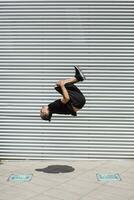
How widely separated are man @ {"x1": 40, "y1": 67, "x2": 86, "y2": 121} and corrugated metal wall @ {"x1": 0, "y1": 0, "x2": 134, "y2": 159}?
1638 mm

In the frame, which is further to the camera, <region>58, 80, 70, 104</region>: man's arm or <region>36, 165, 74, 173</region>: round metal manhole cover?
<region>36, 165, 74, 173</region>: round metal manhole cover

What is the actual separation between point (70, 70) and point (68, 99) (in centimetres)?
203

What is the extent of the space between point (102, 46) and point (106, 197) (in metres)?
4.02

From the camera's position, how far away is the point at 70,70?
1058 centimetres

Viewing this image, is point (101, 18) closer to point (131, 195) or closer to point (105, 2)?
point (105, 2)

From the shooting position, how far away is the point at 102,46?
34.4ft

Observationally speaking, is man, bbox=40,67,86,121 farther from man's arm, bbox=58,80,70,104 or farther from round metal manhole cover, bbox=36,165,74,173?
round metal manhole cover, bbox=36,165,74,173

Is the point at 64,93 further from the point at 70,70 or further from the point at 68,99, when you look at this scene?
the point at 70,70

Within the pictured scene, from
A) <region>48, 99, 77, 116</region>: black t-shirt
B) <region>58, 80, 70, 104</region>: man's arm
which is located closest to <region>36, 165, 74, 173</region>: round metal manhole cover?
<region>48, 99, 77, 116</region>: black t-shirt

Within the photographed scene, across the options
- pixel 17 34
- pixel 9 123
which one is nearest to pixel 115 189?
pixel 9 123

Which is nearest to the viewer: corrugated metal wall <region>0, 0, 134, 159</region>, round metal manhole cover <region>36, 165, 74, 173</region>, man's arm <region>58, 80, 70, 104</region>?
man's arm <region>58, 80, 70, 104</region>

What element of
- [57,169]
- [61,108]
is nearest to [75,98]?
[61,108]

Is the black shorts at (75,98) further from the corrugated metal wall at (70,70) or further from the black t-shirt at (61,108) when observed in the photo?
the corrugated metal wall at (70,70)

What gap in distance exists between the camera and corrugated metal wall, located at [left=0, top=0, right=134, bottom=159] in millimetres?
10461
